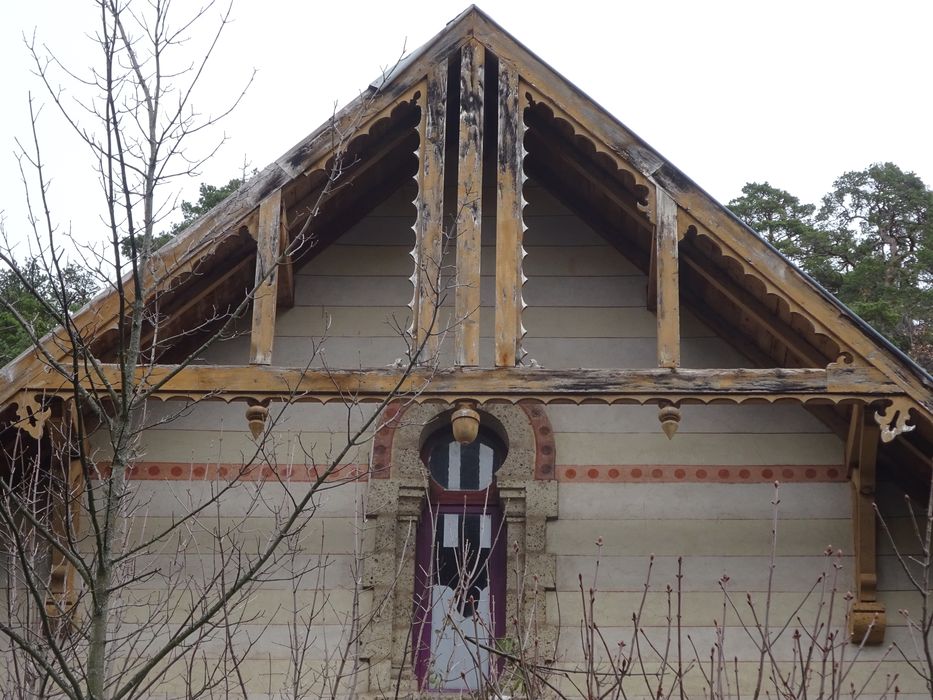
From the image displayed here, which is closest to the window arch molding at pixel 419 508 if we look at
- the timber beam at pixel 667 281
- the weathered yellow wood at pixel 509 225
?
the weathered yellow wood at pixel 509 225

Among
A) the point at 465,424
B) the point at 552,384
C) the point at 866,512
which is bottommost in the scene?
the point at 866,512

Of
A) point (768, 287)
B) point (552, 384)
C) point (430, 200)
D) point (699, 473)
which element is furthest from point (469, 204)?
point (699, 473)

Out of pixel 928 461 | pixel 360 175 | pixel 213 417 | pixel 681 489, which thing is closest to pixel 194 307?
pixel 213 417

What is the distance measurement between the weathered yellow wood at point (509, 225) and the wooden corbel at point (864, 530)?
8.25ft

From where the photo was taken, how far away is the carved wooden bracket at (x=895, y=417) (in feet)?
28.8

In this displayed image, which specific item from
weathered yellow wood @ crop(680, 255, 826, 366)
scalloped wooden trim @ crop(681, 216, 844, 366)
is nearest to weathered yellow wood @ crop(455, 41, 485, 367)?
scalloped wooden trim @ crop(681, 216, 844, 366)

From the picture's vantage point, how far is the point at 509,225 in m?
9.50

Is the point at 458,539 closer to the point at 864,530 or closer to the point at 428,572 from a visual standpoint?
the point at 428,572

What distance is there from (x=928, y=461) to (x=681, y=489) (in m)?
1.82

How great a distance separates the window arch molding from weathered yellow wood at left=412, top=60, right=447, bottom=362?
3.47 feet

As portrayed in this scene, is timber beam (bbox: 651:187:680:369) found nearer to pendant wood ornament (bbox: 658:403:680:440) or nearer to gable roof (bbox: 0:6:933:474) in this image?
gable roof (bbox: 0:6:933:474)

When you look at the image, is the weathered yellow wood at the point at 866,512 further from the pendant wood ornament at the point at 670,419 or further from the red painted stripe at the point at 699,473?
the pendant wood ornament at the point at 670,419

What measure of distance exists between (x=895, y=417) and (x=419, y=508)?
3526 mm

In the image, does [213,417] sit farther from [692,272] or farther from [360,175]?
[692,272]
